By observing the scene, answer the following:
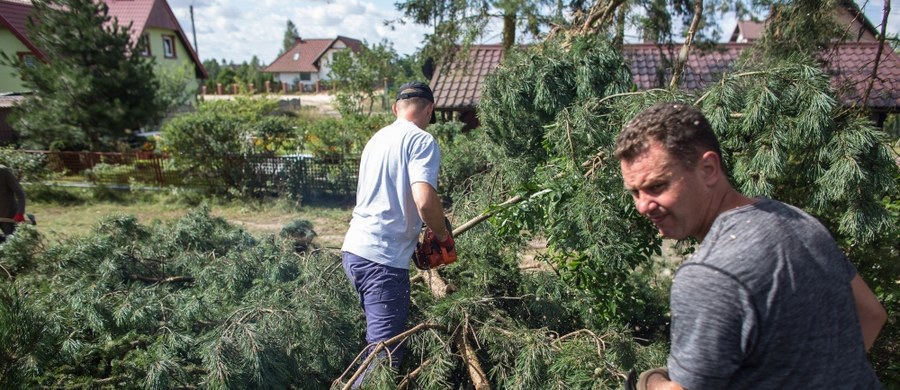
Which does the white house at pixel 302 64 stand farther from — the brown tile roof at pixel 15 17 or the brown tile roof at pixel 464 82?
the brown tile roof at pixel 464 82

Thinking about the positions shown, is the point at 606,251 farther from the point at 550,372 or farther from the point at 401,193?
the point at 401,193

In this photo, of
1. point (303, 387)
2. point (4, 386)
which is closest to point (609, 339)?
point (303, 387)

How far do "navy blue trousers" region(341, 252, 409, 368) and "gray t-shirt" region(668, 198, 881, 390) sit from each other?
5.40 feet

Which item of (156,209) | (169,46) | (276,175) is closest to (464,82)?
(276,175)

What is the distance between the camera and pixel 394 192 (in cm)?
261

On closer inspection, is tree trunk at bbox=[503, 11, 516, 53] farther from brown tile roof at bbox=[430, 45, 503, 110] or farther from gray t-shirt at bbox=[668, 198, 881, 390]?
gray t-shirt at bbox=[668, 198, 881, 390]

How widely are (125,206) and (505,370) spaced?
997 centimetres

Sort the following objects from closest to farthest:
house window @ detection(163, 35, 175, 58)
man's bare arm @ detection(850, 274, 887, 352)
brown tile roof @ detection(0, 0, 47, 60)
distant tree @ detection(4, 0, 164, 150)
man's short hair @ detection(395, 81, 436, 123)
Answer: man's bare arm @ detection(850, 274, 887, 352), man's short hair @ detection(395, 81, 436, 123), distant tree @ detection(4, 0, 164, 150), brown tile roof @ detection(0, 0, 47, 60), house window @ detection(163, 35, 175, 58)

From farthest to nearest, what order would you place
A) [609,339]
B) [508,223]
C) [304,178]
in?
[304,178] → [508,223] → [609,339]

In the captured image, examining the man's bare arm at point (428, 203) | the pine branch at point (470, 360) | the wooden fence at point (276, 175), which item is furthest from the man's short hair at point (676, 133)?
the wooden fence at point (276, 175)

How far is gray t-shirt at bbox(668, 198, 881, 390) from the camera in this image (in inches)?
41.0

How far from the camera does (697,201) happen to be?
47.9 inches

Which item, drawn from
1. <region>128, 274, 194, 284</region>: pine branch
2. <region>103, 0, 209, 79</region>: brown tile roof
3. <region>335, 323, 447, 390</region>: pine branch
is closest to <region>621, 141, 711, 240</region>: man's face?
<region>335, 323, 447, 390</region>: pine branch

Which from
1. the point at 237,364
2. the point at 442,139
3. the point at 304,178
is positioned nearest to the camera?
the point at 237,364
